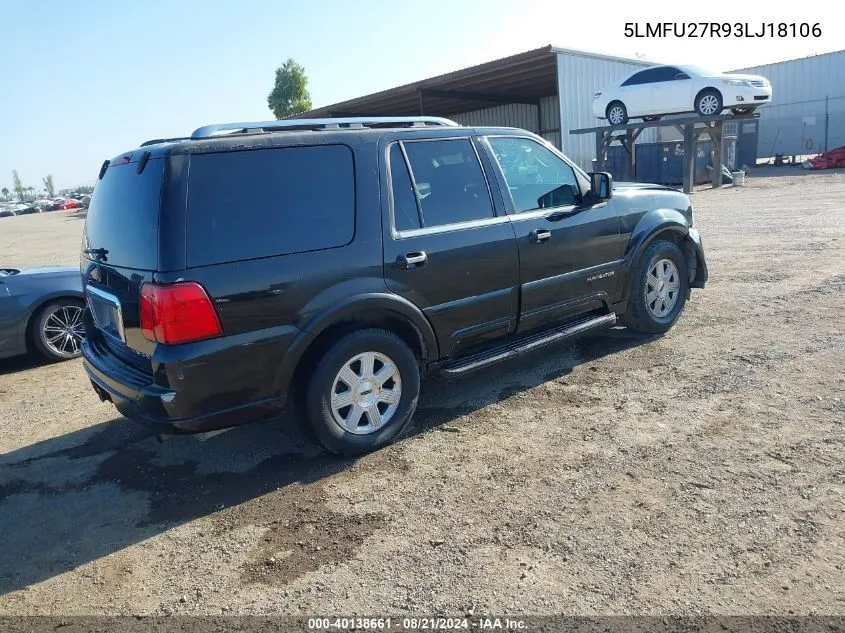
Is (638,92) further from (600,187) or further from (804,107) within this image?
(804,107)

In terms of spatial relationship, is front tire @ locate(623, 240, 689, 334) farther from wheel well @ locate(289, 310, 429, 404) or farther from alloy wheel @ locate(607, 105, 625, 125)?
alloy wheel @ locate(607, 105, 625, 125)

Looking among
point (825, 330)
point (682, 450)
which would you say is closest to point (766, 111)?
Result: point (825, 330)

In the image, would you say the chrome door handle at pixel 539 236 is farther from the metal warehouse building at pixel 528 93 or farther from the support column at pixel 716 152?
the support column at pixel 716 152

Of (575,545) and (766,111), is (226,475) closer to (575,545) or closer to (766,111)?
(575,545)

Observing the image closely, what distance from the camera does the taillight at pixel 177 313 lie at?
3.20 m

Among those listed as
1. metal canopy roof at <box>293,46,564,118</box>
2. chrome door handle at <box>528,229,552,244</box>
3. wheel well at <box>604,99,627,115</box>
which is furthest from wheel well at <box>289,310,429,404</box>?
wheel well at <box>604,99,627,115</box>

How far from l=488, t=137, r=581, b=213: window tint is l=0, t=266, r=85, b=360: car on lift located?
4.34 m

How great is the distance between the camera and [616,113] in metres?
21.1

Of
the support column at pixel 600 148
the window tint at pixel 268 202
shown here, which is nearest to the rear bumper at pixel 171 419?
the window tint at pixel 268 202

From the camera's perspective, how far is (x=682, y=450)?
3.70 meters

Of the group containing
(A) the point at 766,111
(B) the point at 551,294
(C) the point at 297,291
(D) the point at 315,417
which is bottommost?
(D) the point at 315,417

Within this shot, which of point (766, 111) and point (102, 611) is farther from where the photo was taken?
point (766, 111)

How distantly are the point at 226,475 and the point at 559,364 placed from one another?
2.80m

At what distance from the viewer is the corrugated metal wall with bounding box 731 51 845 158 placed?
37.0m
